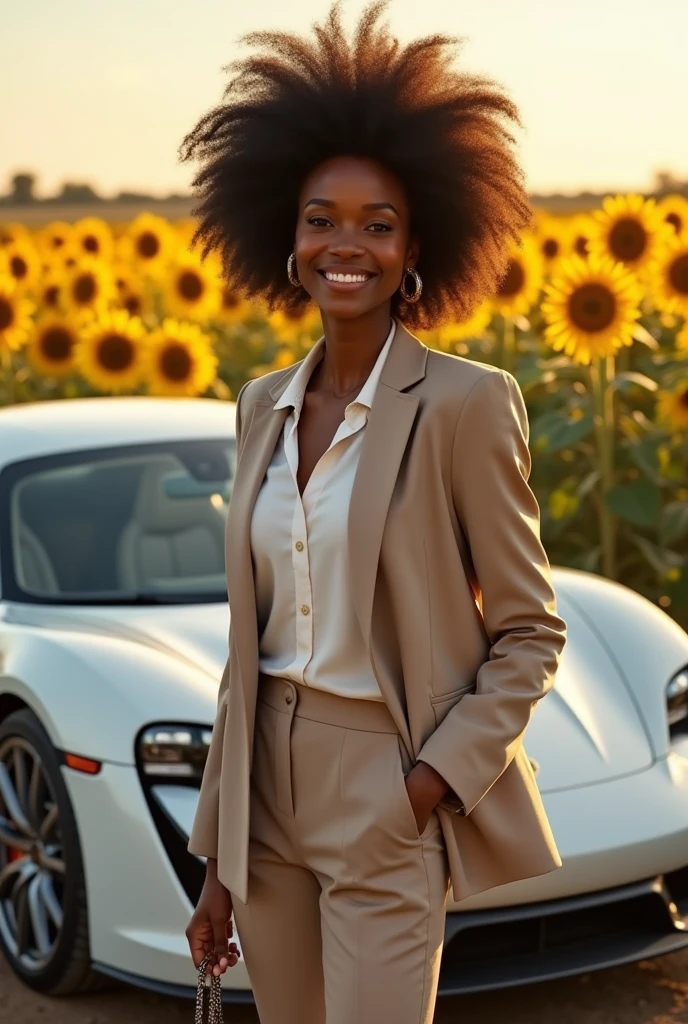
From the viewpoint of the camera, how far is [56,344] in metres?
9.41

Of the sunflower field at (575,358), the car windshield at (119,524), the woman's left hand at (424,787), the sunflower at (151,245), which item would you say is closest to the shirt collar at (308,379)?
the woman's left hand at (424,787)

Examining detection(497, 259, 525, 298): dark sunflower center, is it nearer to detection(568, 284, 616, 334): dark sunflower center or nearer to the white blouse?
detection(568, 284, 616, 334): dark sunflower center

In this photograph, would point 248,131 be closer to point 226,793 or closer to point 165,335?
point 226,793

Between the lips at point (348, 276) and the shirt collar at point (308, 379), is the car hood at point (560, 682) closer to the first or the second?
the shirt collar at point (308, 379)

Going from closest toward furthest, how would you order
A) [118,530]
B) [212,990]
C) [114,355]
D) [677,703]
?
[212,990]
[677,703]
[118,530]
[114,355]

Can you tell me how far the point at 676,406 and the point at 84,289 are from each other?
176 inches

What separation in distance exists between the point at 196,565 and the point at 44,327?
15.4 feet

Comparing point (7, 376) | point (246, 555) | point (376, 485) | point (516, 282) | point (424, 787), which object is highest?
point (376, 485)

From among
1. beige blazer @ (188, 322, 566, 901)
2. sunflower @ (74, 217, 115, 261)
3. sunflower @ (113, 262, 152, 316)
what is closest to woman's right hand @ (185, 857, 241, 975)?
beige blazer @ (188, 322, 566, 901)

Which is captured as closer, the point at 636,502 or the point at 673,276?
the point at 636,502

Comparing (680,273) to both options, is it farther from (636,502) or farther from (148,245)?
(148,245)

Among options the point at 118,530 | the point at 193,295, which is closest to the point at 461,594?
the point at 118,530

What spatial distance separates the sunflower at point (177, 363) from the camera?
823 centimetres

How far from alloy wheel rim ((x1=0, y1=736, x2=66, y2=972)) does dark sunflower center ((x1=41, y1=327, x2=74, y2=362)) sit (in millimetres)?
5179
